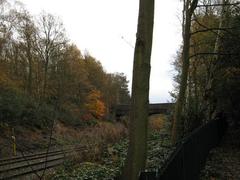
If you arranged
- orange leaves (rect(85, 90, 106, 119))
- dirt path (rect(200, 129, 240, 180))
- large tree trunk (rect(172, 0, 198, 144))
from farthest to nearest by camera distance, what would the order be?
1. orange leaves (rect(85, 90, 106, 119))
2. large tree trunk (rect(172, 0, 198, 144))
3. dirt path (rect(200, 129, 240, 180))

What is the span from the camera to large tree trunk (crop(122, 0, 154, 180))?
7531 mm

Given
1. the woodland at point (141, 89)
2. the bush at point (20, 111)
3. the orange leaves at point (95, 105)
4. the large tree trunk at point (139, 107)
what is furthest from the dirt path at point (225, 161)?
the orange leaves at point (95, 105)

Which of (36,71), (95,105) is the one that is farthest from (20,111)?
(95,105)

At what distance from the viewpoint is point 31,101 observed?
3512 cm

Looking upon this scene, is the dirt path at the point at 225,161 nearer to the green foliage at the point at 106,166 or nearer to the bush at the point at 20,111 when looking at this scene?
the green foliage at the point at 106,166

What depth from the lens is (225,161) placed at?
13.0 m

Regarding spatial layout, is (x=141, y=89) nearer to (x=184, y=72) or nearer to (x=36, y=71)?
(x=184, y=72)

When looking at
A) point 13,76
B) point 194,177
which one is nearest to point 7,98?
point 13,76

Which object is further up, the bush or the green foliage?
the bush

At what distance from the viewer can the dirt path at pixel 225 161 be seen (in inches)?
406

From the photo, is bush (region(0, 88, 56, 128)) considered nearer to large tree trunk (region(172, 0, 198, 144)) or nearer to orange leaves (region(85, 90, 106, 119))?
large tree trunk (region(172, 0, 198, 144))

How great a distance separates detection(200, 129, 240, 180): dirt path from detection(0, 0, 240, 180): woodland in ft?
0.26

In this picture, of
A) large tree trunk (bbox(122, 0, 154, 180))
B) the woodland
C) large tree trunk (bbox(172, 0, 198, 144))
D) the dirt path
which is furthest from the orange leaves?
large tree trunk (bbox(122, 0, 154, 180))

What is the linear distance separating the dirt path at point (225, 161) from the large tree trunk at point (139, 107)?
313 centimetres
